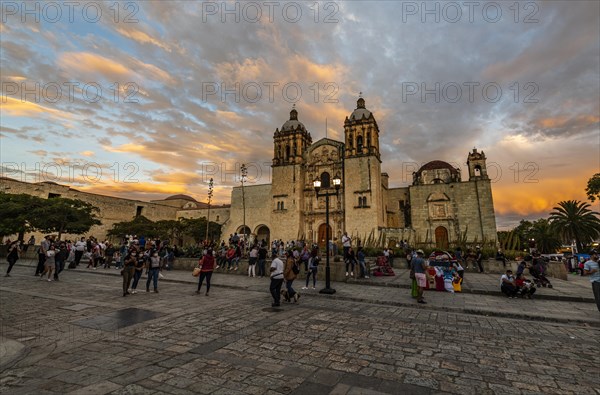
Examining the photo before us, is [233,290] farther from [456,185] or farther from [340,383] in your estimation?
[456,185]

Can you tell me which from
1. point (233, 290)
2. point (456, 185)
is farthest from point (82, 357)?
point (456, 185)

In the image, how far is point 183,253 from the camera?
1880 cm

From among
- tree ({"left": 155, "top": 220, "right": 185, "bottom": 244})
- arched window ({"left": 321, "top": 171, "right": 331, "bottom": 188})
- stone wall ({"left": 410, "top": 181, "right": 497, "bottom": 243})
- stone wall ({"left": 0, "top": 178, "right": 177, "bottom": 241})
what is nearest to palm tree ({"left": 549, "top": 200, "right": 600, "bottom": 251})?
stone wall ({"left": 410, "top": 181, "right": 497, "bottom": 243})

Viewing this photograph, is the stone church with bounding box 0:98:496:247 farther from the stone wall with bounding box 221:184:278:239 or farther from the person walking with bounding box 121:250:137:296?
the person walking with bounding box 121:250:137:296

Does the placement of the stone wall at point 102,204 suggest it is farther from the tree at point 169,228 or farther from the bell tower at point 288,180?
the bell tower at point 288,180

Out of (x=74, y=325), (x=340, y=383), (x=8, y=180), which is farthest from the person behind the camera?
(x=8, y=180)

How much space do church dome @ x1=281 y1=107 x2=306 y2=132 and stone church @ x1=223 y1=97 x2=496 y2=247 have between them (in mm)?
142

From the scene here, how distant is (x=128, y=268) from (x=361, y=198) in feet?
91.6

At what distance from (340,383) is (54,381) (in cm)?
352

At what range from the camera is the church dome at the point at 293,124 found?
39688 millimetres

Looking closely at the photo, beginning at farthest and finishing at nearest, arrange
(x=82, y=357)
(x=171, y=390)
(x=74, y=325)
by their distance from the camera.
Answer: (x=74, y=325) < (x=82, y=357) < (x=171, y=390)

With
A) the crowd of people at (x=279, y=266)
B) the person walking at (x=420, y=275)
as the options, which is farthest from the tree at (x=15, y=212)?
the person walking at (x=420, y=275)

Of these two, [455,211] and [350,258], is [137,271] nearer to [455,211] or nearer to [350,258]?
[350,258]

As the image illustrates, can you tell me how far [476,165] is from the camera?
35.2m
